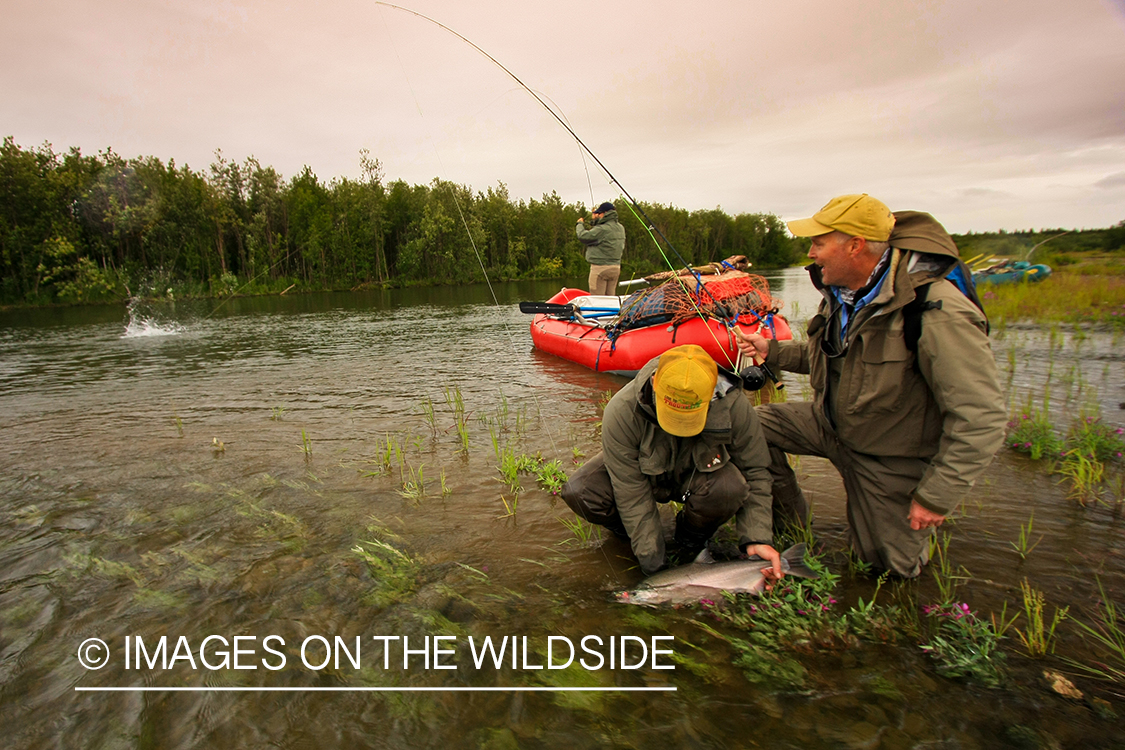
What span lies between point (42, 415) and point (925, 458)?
10028mm

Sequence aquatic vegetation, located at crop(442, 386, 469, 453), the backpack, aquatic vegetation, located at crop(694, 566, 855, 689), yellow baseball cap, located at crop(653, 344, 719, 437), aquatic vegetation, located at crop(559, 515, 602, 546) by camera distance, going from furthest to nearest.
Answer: aquatic vegetation, located at crop(442, 386, 469, 453) < aquatic vegetation, located at crop(559, 515, 602, 546) < yellow baseball cap, located at crop(653, 344, 719, 437) < the backpack < aquatic vegetation, located at crop(694, 566, 855, 689)

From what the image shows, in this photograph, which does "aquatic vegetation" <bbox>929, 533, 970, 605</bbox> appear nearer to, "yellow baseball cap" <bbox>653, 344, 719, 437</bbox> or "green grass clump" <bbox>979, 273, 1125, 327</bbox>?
"yellow baseball cap" <bbox>653, 344, 719, 437</bbox>

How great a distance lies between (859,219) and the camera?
105 inches

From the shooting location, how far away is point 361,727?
7.48 ft

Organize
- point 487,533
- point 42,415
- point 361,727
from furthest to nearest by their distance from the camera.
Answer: point 42,415 < point 487,533 < point 361,727

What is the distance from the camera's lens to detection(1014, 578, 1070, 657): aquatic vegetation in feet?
7.89

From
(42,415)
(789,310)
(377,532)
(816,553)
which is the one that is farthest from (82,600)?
(789,310)

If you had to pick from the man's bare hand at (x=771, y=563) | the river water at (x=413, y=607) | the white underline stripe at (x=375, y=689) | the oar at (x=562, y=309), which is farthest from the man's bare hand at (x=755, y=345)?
the oar at (x=562, y=309)

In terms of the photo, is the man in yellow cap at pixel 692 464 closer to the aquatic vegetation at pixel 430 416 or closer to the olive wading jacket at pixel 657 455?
the olive wading jacket at pixel 657 455

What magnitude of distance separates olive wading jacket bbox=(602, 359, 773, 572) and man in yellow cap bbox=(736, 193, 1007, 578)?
49 cm

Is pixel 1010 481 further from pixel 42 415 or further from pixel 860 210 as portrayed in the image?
pixel 42 415

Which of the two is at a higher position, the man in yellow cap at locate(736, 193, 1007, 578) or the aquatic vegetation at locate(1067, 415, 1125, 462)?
the man in yellow cap at locate(736, 193, 1007, 578)

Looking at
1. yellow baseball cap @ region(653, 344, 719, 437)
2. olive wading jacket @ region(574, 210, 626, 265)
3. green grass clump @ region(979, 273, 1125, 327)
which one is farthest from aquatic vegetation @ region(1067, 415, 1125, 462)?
olive wading jacket @ region(574, 210, 626, 265)

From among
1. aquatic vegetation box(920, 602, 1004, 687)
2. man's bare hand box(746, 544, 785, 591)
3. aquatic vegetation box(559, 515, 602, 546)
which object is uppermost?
man's bare hand box(746, 544, 785, 591)
